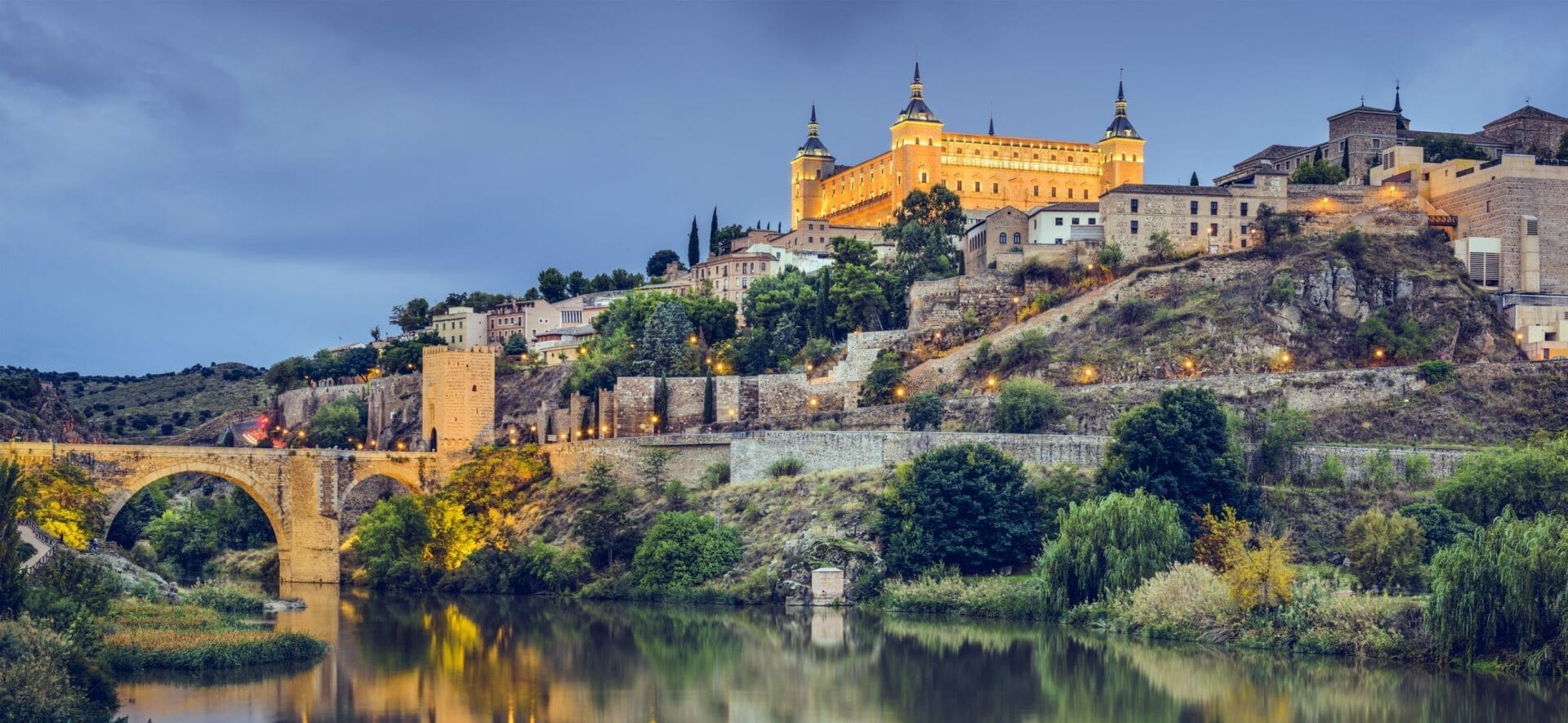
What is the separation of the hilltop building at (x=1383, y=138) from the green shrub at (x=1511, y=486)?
3436 centimetres

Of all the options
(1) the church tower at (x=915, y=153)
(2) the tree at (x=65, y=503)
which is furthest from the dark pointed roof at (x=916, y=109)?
(2) the tree at (x=65, y=503)

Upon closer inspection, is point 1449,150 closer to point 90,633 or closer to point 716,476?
point 716,476

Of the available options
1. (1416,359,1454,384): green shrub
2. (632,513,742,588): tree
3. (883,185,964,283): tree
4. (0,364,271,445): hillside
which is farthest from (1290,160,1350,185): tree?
(0,364,271,445): hillside

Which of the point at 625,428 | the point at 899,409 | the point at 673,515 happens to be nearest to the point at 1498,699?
the point at 673,515

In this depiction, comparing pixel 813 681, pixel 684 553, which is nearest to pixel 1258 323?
pixel 684 553

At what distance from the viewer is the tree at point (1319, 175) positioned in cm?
8069

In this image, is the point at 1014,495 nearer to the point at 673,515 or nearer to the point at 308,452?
the point at 673,515

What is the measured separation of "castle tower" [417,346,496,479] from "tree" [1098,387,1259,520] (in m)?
31.8

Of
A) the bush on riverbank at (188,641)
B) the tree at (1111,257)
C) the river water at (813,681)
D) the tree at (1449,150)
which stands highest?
the tree at (1449,150)

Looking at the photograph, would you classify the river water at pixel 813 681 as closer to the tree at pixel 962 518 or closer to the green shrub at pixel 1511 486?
the tree at pixel 962 518

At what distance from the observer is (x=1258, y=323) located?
69.8 meters

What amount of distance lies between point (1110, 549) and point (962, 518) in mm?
7085

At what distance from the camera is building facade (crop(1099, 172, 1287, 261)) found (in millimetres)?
76062

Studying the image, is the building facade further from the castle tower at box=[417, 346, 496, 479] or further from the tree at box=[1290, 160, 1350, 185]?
the castle tower at box=[417, 346, 496, 479]
